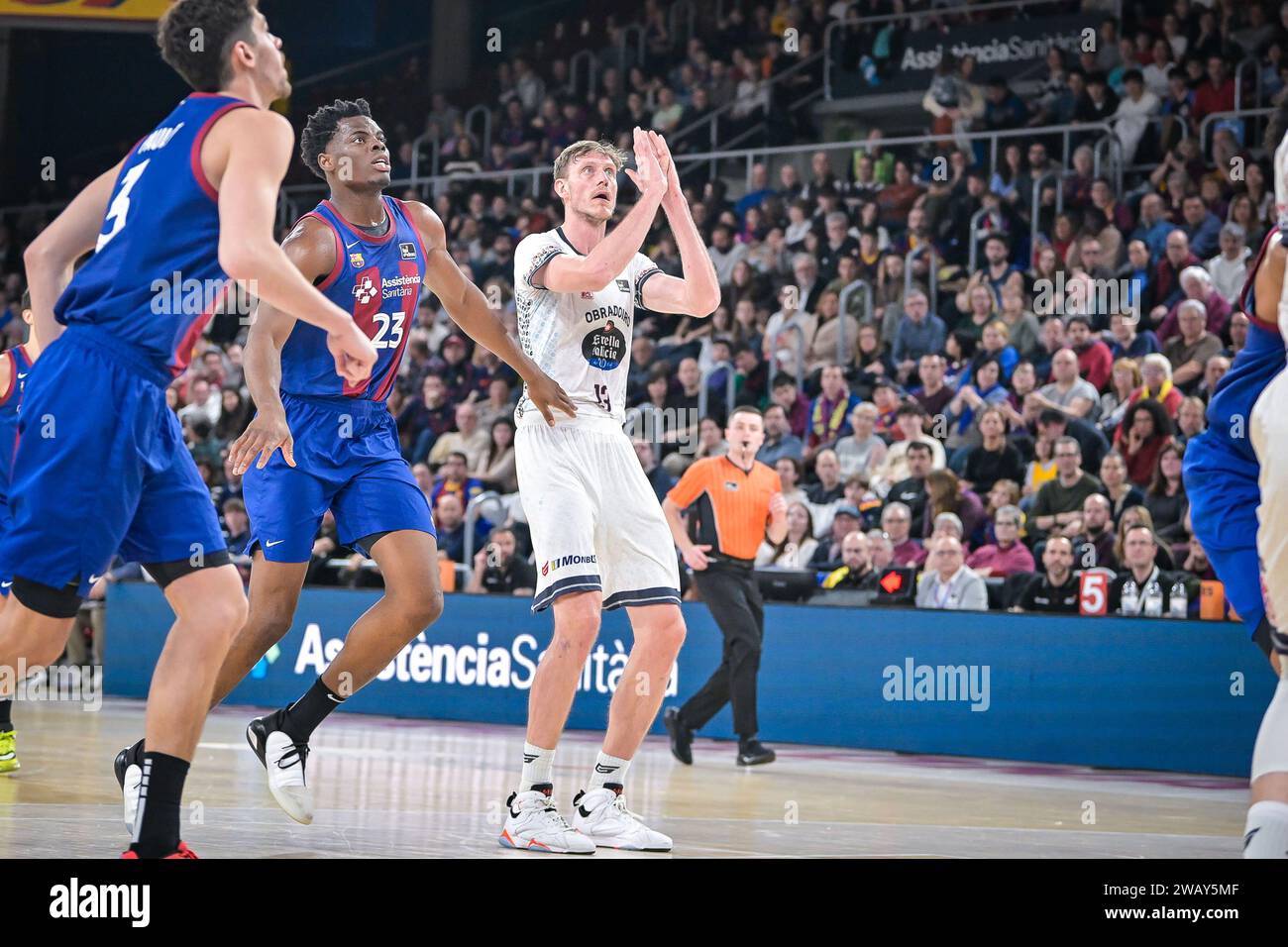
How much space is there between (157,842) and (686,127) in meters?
16.0

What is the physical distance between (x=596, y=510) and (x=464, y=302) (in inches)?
39.9

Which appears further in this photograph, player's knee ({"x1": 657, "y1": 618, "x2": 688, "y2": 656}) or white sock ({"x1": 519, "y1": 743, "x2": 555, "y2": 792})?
player's knee ({"x1": 657, "y1": 618, "x2": 688, "y2": 656})

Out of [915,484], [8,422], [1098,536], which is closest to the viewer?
[8,422]

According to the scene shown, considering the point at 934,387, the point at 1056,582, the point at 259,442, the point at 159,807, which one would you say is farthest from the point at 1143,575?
the point at 159,807

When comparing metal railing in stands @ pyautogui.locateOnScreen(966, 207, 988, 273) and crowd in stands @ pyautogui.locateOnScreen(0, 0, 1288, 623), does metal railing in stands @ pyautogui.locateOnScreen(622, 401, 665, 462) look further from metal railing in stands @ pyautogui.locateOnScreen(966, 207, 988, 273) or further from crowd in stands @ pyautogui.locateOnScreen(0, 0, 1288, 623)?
metal railing in stands @ pyautogui.locateOnScreen(966, 207, 988, 273)

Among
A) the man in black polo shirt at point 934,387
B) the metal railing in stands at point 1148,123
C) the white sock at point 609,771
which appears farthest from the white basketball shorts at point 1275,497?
the metal railing in stands at point 1148,123

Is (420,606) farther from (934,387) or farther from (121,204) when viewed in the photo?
(934,387)

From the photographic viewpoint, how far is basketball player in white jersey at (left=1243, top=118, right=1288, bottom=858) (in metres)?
4.03

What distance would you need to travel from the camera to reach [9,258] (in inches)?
906

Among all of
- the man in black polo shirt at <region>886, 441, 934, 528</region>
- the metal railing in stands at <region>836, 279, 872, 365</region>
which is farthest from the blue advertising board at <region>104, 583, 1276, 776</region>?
the metal railing in stands at <region>836, 279, 872, 365</region>

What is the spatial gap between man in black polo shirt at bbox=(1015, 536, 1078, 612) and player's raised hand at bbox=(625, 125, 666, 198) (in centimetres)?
565

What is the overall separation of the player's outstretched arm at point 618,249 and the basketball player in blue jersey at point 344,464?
35 centimetres

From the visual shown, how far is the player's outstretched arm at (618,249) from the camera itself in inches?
243

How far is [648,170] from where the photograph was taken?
6340 millimetres
